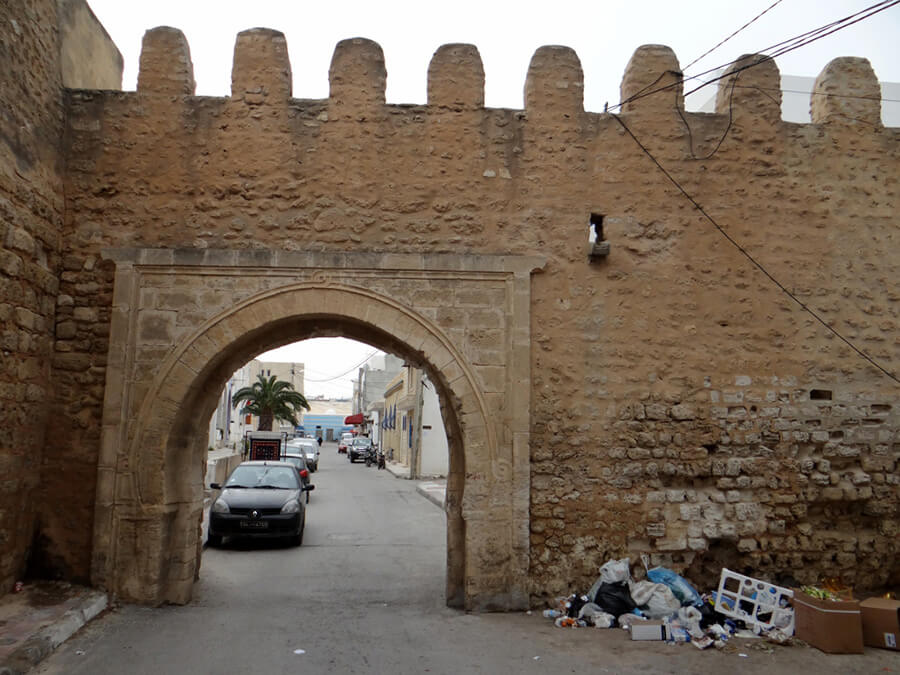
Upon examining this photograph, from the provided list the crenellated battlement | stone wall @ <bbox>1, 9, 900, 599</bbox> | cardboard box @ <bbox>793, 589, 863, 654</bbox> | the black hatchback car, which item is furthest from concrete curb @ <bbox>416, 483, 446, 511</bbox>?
the crenellated battlement

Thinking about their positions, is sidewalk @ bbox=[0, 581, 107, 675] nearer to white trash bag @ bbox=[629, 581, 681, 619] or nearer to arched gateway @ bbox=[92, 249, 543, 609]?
arched gateway @ bbox=[92, 249, 543, 609]

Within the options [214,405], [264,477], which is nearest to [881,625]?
[214,405]

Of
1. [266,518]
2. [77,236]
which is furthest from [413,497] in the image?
[77,236]

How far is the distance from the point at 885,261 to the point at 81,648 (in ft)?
26.0

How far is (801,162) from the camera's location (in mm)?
7008

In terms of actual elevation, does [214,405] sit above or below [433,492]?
above

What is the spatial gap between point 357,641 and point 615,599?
223 centimetres

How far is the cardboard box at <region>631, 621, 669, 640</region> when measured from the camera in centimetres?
558

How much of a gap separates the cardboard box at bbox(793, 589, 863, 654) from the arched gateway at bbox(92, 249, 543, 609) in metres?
2.32

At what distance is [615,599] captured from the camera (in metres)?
6.00

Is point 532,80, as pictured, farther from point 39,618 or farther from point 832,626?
point 39,618

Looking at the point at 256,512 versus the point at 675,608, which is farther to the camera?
the point at 256,512

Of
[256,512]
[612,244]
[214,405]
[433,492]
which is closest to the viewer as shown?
[612,244]

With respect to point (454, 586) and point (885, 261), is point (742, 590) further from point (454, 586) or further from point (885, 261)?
point (885, 261)
